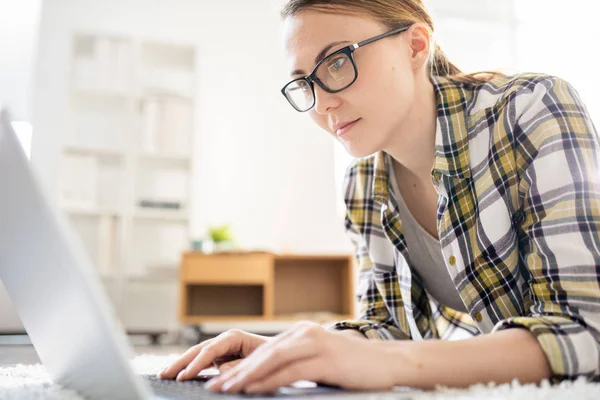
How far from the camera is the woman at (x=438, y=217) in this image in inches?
21.5

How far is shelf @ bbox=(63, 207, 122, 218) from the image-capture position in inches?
139

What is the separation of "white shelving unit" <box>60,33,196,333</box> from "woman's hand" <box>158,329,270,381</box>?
2.92 metres

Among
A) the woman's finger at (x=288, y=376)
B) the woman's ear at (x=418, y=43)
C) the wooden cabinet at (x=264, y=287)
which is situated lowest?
the wooden cabinet at (x=264, y=287)

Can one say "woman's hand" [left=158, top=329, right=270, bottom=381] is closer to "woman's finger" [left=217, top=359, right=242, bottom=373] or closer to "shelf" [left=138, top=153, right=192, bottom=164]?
"woman's finger" [left=217, top=359, right=242, bottom=373]

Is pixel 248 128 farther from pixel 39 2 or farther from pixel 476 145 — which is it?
pixel 476 145

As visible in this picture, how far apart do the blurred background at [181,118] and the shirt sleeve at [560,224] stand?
2679mm

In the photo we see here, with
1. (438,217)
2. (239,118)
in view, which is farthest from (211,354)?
(239,118)

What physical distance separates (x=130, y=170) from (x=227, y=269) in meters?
1.06

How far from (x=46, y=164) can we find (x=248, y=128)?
146 cm

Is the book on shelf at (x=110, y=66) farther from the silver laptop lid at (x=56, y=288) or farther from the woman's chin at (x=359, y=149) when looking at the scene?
the silver laptop lid at (x=56, y=288)

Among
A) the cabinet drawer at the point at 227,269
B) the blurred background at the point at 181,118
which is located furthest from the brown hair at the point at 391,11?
the blurred background at the point at 181,118

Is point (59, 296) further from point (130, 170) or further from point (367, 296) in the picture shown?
point (130, 170)

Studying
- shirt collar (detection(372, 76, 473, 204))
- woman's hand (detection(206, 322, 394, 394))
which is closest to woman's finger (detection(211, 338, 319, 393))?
woman's hand (detection(206, 322, 394, 394))

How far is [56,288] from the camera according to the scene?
1.43 ft
